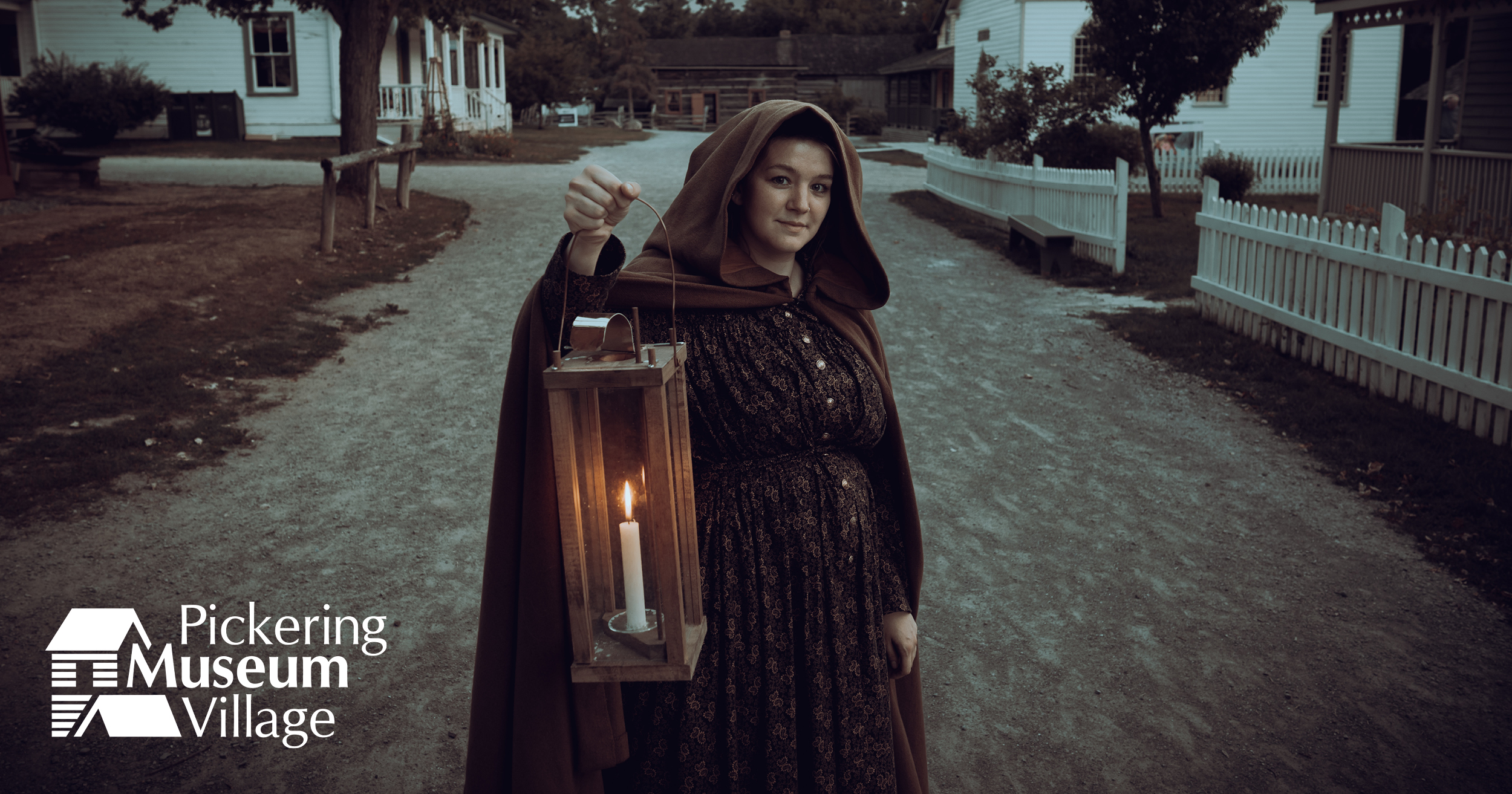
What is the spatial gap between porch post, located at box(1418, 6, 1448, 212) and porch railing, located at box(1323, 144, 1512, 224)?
4.2 inches

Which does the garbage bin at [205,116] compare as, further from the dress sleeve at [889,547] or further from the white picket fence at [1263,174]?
the dress sleeve at [889,547]

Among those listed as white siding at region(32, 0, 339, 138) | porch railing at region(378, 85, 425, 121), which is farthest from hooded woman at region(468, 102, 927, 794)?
white siding at region(32, 0, 339, 138)

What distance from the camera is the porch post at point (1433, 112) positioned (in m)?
12.9

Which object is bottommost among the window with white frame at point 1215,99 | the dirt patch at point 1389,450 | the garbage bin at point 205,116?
the dirt patch at point 1389,450

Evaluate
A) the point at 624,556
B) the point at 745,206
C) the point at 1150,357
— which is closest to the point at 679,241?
the point at 745,206

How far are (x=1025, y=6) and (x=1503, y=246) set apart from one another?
21.6m

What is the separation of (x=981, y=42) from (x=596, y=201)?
104 ft

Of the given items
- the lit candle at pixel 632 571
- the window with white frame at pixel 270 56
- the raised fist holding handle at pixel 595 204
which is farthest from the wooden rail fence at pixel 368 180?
the window with white frame at pixel 270 56

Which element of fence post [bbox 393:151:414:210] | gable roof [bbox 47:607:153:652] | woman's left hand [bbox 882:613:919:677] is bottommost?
gable roof [bbox 47:607:153:652]

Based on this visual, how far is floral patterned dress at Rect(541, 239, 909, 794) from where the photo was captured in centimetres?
208

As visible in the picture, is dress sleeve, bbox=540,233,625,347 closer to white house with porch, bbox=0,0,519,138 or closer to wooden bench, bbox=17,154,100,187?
wooden bench, bbox=17,154,100,187

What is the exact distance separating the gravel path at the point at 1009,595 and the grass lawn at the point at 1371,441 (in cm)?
16

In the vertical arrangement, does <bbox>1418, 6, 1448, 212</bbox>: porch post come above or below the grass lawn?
above

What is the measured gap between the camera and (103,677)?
3.46 meters
